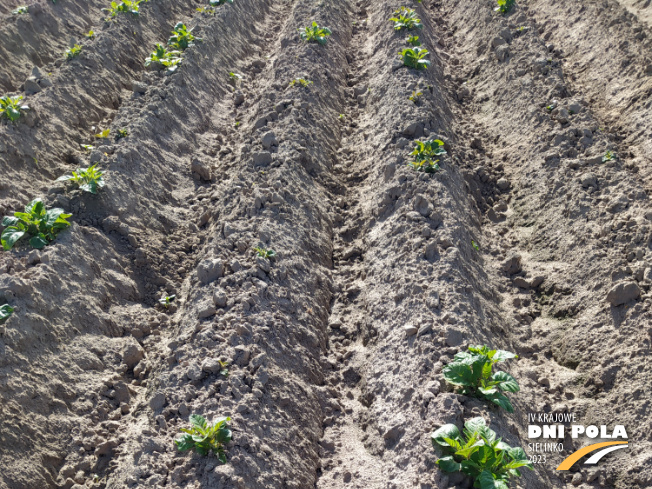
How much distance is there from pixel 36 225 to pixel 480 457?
195 inches

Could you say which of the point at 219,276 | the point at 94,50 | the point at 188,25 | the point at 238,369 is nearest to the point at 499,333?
the point at 238,369

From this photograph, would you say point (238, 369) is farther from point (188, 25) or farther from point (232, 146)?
point (188, 25)

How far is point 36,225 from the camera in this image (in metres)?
5.39

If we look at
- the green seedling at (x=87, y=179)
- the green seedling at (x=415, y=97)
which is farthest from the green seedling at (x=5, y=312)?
the green seedling at (x=415, y=97)

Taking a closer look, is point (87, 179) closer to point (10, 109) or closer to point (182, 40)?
point (10, 109)

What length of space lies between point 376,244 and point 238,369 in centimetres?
227

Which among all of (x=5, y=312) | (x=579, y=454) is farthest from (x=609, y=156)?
(x=5, y=312)

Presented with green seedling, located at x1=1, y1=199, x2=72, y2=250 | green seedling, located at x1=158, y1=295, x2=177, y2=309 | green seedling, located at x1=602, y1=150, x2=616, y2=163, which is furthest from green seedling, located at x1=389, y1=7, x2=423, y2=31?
green seedling, located at x1=1, y1=199, x2=72, y2=250

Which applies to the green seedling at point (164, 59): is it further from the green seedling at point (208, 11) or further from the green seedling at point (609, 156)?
the green seedling at point (609, 156)

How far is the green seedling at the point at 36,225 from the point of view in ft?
17.4

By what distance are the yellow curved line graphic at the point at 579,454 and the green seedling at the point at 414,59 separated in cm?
593

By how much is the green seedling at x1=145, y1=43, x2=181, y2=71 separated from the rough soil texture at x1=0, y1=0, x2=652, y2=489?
26cm

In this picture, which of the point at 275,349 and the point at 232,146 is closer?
the point at 275,349

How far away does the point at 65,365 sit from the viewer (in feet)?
15.4
